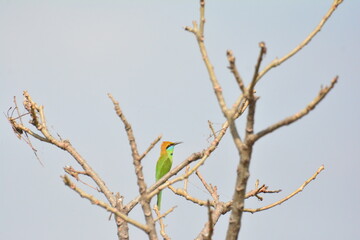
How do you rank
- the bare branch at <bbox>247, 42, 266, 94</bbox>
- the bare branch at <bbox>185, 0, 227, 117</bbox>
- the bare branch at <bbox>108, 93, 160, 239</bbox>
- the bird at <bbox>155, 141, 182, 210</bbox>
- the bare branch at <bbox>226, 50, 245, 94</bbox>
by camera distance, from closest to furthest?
1. the bare branch at <bbox>247, 42, 266, 94</bbox>
2. the bare branch at <bbox>226, 50, 245, 94</bbox>
3. the bare branch at <bbox>185, 0, 227, 117</bbox>
4. the bare branch at <bbox>108, 93, 160, 239</bbox>
5. the bird at <bbox>155, 141, 182, 210</bbox>

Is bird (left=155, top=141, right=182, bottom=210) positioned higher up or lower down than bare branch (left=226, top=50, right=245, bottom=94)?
higher up

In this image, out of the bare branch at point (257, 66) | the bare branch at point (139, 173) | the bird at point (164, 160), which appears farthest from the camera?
the bird at point (164, 160)

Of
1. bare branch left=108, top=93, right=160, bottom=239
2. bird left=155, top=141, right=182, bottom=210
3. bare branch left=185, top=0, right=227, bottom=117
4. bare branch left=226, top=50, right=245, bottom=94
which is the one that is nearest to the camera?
bare branch left=226, top=50, right=245, bottom=94

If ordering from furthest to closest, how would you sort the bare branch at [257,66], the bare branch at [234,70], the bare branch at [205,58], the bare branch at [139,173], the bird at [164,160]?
the bird at [164,160] → the bare branch at [139,173] → the bare branch at [205,58] → the bare branch at [234,70] → the bare branch at [257,66]

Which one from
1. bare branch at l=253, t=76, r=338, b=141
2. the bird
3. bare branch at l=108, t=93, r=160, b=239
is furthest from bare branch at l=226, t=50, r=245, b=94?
the bird

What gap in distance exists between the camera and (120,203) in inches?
235

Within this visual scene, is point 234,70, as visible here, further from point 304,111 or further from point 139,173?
point 139,173

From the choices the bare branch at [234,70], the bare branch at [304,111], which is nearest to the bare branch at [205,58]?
the bare branch at [234,70]

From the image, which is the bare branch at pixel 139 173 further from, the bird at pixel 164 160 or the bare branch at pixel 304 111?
the bird at pixel 164 160

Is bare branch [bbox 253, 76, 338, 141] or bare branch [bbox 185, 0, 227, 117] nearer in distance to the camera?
bare branch [bbox 253, 76, 338, 141]

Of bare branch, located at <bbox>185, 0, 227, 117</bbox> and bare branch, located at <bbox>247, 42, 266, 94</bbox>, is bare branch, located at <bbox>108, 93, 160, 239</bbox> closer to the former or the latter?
bare branch, located at <bbox>185, 0, 227, 117</bbox>

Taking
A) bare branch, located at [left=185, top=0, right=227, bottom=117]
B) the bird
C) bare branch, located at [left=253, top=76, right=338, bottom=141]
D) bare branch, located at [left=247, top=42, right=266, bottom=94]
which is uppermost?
the bird

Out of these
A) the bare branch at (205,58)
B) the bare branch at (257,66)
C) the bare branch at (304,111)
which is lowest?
the bare branch at (304,111)

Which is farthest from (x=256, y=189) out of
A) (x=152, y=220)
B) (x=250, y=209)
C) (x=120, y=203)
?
(x=152, y=220)
